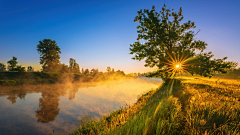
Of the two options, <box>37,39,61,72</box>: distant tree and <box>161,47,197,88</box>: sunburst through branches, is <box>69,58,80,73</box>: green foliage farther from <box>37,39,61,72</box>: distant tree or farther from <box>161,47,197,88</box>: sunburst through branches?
<box>161,47,197,88</box>: sunburst through branches

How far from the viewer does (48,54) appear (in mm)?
42344

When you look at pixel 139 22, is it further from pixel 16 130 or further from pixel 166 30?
pixel 16 130

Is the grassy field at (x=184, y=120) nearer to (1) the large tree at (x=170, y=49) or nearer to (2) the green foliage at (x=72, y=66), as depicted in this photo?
(1) the large tree at (x=170, y=49)

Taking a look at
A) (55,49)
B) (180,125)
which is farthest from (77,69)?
(180,125)

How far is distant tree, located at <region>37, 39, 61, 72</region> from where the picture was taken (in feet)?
137

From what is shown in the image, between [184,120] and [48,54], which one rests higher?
[48,54]

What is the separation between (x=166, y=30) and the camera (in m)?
13.7

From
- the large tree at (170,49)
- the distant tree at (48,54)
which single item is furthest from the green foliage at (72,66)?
the large tree at (170,49)

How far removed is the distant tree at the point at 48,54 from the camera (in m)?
41.8

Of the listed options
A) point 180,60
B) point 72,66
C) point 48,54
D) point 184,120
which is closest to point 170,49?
point 180,60

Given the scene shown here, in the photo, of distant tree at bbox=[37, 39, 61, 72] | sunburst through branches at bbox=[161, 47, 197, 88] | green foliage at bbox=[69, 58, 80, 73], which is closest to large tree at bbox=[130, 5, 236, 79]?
sunburst through branches at bbox=[161, 47, 197, 88]

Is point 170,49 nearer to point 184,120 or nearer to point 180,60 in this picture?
point 180,60

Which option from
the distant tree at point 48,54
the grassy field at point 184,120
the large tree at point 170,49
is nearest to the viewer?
the grassy field at point 184,120

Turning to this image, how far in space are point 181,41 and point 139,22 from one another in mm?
6932
